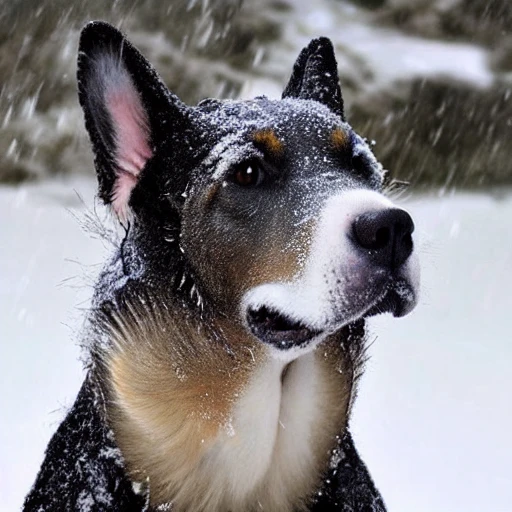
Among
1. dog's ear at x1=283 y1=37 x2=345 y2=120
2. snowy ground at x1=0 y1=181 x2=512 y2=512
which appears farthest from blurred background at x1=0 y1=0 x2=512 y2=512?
dog's ear at x1=283 y1=37 x2=345 y2=120

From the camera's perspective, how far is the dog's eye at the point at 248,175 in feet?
6.68

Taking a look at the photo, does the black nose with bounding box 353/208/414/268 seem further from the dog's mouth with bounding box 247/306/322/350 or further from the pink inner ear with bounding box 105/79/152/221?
the pink inner ear with bounding box 105/79/152/221

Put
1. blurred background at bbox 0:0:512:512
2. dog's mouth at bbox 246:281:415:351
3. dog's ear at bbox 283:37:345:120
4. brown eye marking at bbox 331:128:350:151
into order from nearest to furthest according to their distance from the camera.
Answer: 1. dog's mouth at bbox 246:281:415:351
2. brown eye marking at bbox 331:128:350:151
3. dog's ear at bbox 283:37:345:120
4. blurred background at bbox 0:0:512:512

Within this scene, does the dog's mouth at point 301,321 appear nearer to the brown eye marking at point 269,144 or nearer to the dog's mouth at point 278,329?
the dog's mouth at point 278,329

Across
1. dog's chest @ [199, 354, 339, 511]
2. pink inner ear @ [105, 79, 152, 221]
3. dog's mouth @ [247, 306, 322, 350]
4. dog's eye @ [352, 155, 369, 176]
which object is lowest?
dog's chest @ [199, 354, 339, 511]

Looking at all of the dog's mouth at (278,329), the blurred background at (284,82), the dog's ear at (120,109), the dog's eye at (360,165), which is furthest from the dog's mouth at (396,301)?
the blurred background at (284,82)

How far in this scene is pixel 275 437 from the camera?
7.02 feet

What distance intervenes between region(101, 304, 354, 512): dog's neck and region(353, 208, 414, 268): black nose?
0.43m

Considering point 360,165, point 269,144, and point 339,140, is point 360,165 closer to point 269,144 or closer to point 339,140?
point 339,140

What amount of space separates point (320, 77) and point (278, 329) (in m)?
0.94

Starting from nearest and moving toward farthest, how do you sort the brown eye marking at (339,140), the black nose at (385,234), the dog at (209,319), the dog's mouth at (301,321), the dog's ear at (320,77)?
the black nose at (385,234) < the dog's mouth at (301,321) < the dog at (209,319) < the brown eye marking at (339,140) < the dog's ear at (320,77)

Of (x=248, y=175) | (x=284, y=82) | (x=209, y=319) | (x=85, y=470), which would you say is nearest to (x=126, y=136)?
(x=248, y=175)

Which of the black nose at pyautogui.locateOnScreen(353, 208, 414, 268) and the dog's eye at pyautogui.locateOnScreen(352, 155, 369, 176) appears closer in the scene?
the black nose at pyautogui.locateOnScreen(353, 208, 414, 268)

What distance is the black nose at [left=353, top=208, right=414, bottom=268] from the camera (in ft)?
5.79
